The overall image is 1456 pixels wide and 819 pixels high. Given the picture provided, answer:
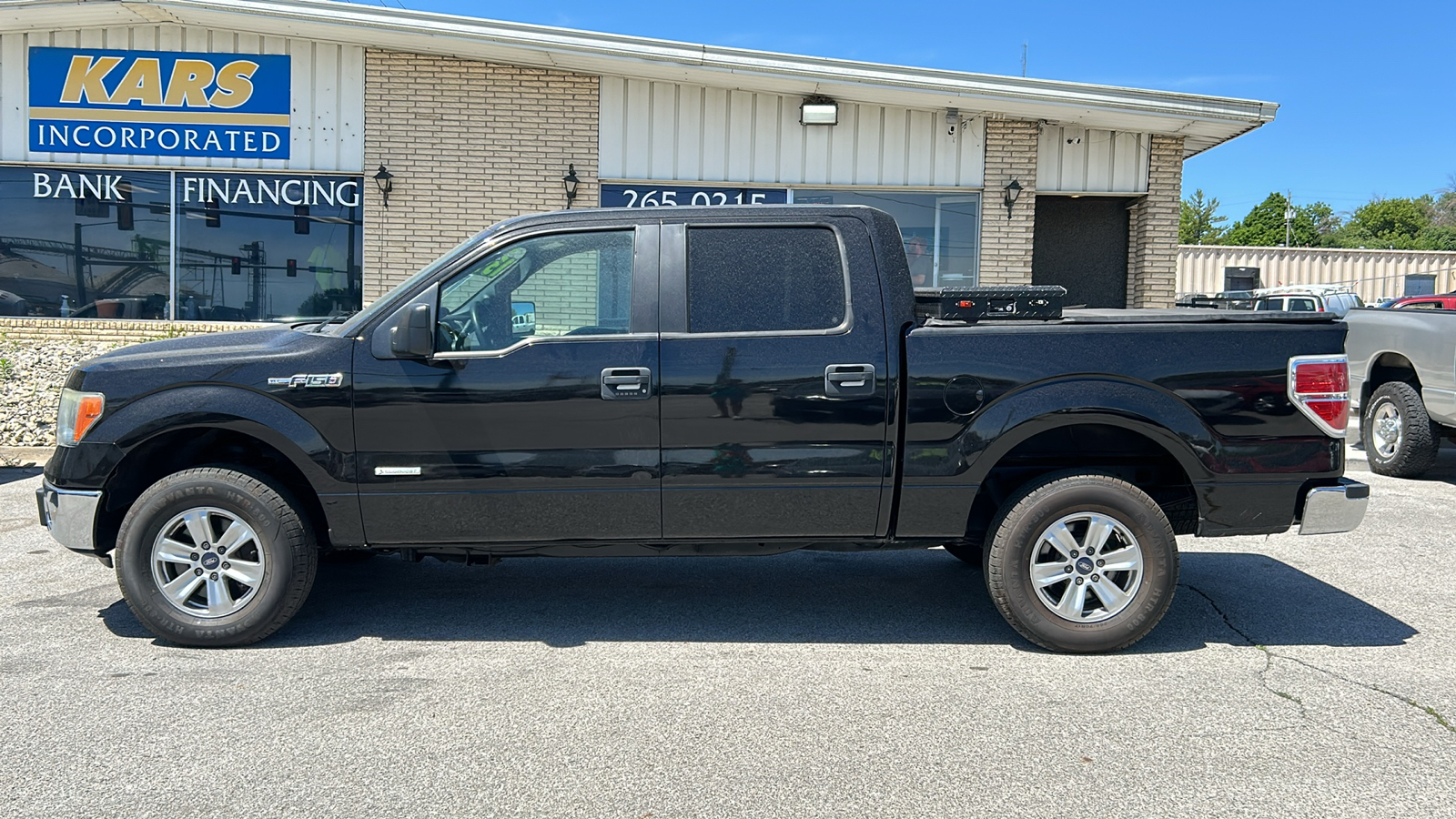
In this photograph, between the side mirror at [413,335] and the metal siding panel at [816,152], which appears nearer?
the side mirror at [413,335]

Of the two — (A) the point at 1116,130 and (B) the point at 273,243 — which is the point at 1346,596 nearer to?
(A) the point at 1116,130

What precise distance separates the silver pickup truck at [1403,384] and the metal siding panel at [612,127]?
8283 mm

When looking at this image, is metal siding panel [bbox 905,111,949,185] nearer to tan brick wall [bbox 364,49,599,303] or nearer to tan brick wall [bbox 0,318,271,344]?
tan brick wall [bbox 364,49,599,303]

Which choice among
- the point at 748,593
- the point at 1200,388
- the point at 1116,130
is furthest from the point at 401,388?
the point at 1116,130

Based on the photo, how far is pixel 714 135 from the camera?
13.1 m

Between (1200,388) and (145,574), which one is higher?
(1200,388)

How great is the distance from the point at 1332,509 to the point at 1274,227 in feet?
255

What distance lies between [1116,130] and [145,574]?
40.2 feet

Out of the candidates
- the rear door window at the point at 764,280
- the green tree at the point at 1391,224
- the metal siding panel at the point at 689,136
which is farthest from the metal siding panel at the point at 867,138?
the green tree at the point at 1391,224

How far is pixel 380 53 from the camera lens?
12.9 metres

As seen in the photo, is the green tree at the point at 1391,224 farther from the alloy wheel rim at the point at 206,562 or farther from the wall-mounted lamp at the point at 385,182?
the alloy wheel rim at the point at 206,562

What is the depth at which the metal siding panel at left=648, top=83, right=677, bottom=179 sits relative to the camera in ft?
42.8

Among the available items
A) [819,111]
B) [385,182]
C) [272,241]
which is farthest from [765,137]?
[272,241]

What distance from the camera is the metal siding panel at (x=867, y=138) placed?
1317cm
